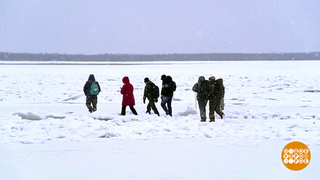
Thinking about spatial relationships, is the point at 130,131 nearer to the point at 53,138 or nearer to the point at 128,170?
the point at 53,138

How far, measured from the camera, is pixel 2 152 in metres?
6.12

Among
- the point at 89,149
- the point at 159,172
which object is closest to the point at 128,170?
the point at 159,172

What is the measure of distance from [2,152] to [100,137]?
7.22 ft

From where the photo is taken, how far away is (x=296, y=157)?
5.49 m

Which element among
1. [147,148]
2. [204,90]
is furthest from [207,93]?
[147,148]

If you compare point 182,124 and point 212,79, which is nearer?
point 182,124

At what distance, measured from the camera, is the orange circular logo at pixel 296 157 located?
5.17 meters

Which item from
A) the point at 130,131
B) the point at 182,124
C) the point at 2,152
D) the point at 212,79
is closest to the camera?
the point at 2,152

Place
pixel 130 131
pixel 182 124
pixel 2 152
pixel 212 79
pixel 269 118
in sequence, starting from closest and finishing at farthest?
pixel 2 152
pixel 130 131
pixel 182 124
pixel 212 79
pixel 269 118

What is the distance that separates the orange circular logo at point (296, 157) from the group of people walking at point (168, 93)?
3.65m

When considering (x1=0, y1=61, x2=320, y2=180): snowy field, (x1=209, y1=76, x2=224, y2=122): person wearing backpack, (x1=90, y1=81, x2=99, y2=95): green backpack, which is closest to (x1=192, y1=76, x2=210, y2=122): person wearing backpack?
(x1=209, y1=76, x2=224, y2=122): person wearing backpack

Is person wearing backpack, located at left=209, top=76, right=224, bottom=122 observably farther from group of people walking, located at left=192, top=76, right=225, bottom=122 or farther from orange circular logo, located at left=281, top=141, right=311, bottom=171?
orange circular logo, located at left=281, top=141, right=311, bottom=171

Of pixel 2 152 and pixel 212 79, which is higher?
pixel 212 79

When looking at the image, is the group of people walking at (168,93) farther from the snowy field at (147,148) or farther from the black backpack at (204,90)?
the snowy field at (147,148)
